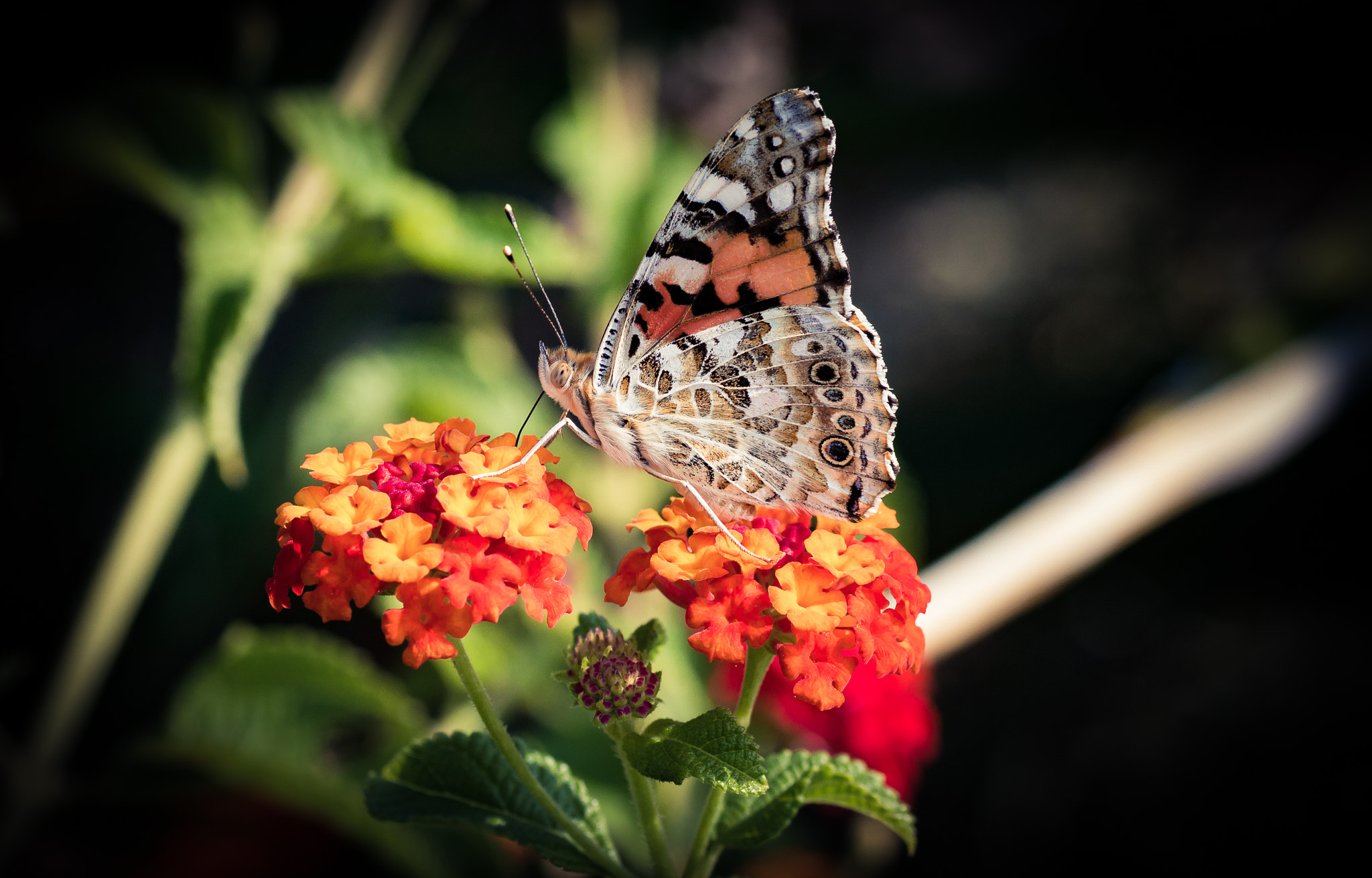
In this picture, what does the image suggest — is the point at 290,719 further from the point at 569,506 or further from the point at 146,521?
the point at 569,506

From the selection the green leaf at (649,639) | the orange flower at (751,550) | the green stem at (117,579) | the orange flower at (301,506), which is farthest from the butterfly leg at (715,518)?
the green stem at (117,579)

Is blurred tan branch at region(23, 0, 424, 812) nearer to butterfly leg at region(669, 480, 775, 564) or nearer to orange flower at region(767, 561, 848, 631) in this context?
butterfly leg at region(669, 480, 775, 564)

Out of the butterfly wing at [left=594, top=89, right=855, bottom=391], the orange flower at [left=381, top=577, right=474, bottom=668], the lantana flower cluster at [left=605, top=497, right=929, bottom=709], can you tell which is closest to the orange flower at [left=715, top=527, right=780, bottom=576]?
the lantana flower cluster at [left=605, top=497, right=929, bottom=709]

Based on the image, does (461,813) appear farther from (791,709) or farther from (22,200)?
(22,200)

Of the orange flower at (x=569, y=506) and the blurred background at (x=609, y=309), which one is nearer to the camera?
the orange flower at (x=569, y=506)

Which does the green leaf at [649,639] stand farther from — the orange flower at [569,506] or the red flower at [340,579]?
the red flower at [340,579]

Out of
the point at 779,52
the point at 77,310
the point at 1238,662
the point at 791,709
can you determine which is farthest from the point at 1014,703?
the point at 77,310
